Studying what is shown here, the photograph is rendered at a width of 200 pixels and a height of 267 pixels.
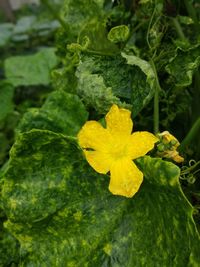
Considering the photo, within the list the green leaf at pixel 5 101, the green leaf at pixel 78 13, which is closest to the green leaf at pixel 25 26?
the green leaf at pixel 5 101

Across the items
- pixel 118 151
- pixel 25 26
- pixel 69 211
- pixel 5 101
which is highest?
pixel 118 151

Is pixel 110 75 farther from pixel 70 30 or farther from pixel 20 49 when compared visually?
pixel 20 49

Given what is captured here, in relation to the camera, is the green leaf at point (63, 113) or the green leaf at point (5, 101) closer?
the green leaf at point (63, 113)

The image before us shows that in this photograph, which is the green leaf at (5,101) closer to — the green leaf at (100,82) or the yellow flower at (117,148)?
the green leaf at (100,82)

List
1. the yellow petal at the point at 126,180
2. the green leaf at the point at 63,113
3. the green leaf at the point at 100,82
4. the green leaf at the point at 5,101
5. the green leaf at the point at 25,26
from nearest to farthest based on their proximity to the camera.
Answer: the yellow petal at the point at 126,180, the green leaf at the point at 100,82, the green leaf at the point at 63,113, the green leaf at the point at 5,101, the green leaf at the point at 25,26

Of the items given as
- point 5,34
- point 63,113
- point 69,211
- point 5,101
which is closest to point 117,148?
point 69,211

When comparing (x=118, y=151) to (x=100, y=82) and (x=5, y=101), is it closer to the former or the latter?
(x=100, y=82)

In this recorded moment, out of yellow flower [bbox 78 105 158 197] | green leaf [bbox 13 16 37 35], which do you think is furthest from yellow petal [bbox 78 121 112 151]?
green leaf [bbox 13 16 37 35]

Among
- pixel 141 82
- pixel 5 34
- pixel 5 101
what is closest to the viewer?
pixel 141 82
